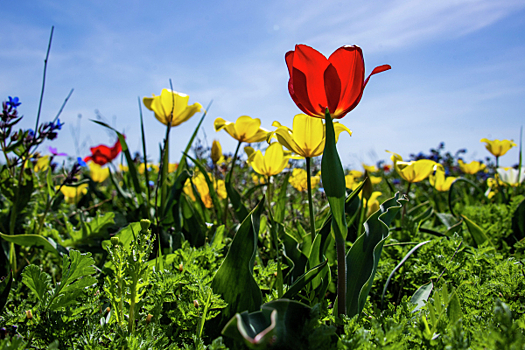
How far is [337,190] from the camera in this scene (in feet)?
2.65

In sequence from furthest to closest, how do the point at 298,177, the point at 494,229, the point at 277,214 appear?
the point at 298,177 → the point at 494,229 → the point at 277,214

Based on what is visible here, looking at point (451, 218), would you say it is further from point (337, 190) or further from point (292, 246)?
point (337, 190)

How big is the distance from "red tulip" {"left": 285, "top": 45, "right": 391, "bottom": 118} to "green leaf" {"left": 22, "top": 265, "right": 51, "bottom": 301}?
2.91 ft

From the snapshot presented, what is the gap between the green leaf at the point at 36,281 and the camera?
0.98 metres

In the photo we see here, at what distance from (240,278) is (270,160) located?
30.9 inches

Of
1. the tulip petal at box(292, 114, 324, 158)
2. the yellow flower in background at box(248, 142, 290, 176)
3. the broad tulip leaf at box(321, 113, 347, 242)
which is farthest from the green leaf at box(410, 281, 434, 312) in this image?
the yellow flower in background at box(248, 142, 290, 176)

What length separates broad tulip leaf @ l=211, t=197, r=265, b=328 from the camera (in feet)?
3.17

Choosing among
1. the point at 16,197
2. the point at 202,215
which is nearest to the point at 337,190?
the point at 202,215

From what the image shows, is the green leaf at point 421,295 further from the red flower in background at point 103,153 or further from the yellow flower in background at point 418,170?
the red flower in background at point 103,153

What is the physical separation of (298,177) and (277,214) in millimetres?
445

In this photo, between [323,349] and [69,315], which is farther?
[69,315]

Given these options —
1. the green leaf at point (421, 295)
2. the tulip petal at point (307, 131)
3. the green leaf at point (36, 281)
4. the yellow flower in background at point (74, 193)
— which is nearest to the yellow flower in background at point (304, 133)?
the tulip petal at point (307, 131)

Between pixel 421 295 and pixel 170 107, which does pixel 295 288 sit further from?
pixel 170 107

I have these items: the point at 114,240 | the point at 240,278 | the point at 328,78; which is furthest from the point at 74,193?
the point at 328,78
